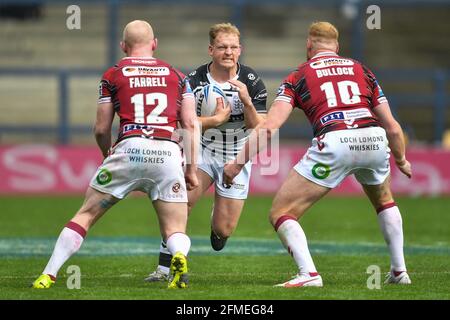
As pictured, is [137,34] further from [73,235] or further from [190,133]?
[73,235]

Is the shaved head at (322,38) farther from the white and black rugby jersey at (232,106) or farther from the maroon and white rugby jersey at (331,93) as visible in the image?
the white and black rugby jersey at (232,106)

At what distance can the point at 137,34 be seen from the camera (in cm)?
863

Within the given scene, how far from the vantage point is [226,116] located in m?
9.96

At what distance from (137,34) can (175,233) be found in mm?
1658

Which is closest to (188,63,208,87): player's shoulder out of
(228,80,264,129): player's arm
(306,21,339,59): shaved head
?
(228,80,264,129): player's arm

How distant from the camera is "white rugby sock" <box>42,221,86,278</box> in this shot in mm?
8391

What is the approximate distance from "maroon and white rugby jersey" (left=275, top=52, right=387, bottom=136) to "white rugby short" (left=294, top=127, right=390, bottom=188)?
0.08m

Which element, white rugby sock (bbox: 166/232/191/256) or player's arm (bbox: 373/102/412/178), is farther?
player's arm (bbox: 373/102/412/178)

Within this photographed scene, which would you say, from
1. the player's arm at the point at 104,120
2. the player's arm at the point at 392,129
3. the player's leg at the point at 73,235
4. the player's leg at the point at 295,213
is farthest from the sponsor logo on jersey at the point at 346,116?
the player's leg at the point at 73,235

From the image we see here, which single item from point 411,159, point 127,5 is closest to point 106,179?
point 411,159

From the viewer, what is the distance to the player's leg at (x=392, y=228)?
9.02 metres

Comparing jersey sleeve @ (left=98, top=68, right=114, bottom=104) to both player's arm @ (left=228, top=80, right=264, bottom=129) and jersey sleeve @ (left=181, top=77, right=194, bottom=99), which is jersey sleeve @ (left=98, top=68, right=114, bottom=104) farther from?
player's arm @ (left=228, top=80, right=264, bottom=129)

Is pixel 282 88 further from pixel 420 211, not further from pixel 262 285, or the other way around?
pixel 420 211

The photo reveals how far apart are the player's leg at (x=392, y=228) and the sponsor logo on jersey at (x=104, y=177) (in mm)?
2201
